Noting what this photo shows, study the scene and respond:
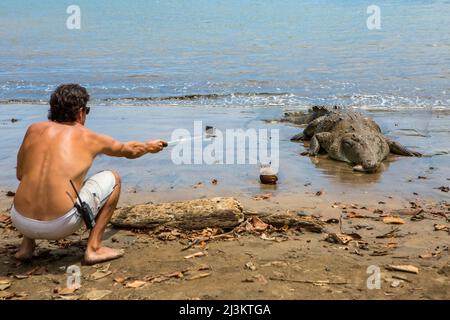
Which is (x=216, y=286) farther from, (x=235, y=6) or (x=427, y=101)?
(x=235, y=6)

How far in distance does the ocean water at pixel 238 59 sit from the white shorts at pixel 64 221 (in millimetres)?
8485

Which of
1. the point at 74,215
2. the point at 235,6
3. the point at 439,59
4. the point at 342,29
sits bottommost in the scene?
the point at 74,215

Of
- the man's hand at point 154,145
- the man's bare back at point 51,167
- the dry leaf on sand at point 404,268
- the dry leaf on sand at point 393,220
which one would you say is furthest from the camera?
the dry leaf on sand at point 393,220

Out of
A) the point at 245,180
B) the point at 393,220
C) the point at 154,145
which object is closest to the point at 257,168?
the point at 245,180

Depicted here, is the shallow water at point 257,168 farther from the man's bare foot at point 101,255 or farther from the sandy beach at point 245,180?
the man's bare foot at point 101,255

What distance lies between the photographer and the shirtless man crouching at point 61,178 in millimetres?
3736

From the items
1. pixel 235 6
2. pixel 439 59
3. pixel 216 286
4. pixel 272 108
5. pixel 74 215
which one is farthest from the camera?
pixel 235 6

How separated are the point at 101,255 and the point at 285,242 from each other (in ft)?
4.54

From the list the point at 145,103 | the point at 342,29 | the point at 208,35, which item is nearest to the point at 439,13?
the point at 342,29

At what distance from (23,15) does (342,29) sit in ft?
77.0

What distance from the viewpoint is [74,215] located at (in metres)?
3.79

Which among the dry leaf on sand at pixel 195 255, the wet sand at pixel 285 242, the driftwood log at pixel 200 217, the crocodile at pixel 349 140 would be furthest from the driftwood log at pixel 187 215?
the crocodile at pixel 349 140

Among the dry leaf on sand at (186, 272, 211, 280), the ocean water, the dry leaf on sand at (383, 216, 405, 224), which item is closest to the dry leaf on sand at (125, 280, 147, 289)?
the dry leaf on sand at (186, 272, 211, 280)
